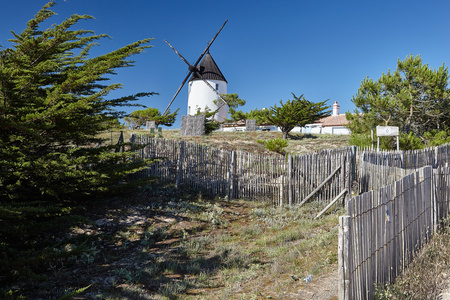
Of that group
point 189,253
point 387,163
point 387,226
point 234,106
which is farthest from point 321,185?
point 234,106

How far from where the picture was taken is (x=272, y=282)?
538cm

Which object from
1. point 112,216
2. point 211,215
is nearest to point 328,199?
point 211,215

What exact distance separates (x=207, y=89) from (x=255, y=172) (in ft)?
109

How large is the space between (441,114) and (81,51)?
21.7 metres

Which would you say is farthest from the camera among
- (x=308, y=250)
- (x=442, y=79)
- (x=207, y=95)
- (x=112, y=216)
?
(x=207, y=95)

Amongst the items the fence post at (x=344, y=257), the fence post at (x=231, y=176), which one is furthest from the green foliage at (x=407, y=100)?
the fence post at (x=344, y=257)

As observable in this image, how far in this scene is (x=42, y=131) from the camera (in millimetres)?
8039

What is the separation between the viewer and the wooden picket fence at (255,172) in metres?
10.5

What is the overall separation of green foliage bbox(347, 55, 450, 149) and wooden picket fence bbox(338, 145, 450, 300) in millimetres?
14986

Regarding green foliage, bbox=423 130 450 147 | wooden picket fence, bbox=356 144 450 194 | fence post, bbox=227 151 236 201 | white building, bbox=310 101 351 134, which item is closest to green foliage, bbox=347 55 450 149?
green foliage, bbox=423 130 450 147

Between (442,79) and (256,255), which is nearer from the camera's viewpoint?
(256,255)

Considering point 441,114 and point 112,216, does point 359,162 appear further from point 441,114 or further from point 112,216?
point 441,114

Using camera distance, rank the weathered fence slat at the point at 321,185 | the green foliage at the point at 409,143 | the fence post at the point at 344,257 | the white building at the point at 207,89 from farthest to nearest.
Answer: the white building at the point at 207,89
the green foliage at the point at 409,143
the weathered fence slat at the point at 321,185
the fence post at the point at 344,257

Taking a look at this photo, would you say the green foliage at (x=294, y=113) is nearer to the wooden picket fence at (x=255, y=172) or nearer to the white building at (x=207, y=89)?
the white building at (x=207, y=89)
